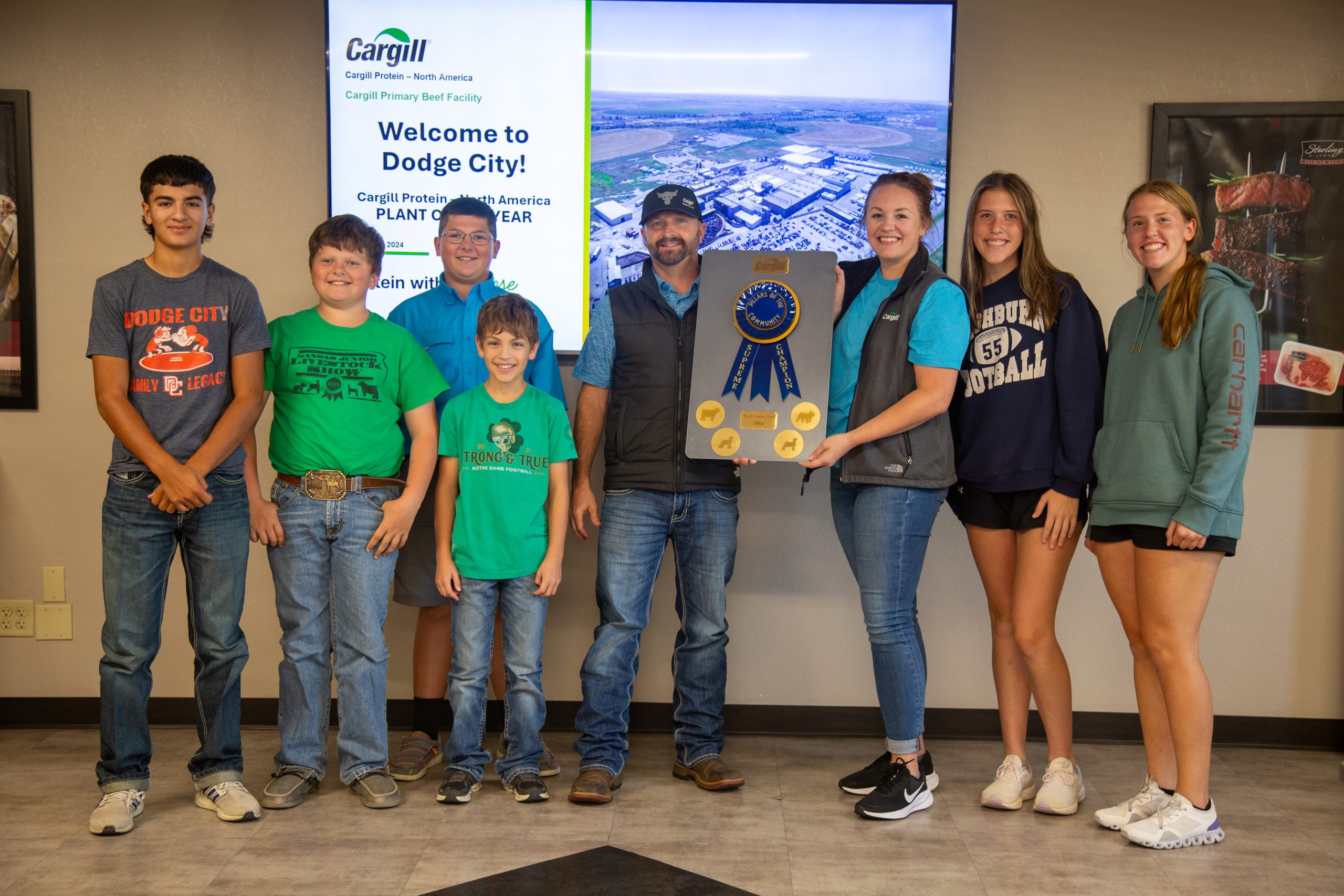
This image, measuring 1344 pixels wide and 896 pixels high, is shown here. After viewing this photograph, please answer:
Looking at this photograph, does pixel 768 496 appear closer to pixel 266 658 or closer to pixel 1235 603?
pixel 1235 603

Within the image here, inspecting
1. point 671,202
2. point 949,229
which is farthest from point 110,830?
point 949,229

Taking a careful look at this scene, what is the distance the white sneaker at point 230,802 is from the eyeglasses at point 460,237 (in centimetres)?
151

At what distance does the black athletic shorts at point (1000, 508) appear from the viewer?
2.45 metres

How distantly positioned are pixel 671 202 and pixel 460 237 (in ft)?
1.98

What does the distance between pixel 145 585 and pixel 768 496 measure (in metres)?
1.77

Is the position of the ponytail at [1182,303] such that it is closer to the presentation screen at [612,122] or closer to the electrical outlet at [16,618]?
the presentation screen at [612,122]

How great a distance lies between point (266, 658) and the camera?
319 centimetres

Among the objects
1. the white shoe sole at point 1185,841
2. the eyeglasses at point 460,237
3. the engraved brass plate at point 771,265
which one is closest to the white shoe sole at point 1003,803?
the white shoe sole at point 1185,841

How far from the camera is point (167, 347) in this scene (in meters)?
2.33

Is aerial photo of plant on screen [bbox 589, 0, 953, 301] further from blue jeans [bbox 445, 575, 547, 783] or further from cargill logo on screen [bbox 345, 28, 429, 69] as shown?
blue jeans [bbox 445, 575, 547, 783]

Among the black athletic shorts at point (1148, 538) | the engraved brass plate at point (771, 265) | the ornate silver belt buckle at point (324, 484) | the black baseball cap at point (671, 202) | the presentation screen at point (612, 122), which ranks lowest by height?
the black athletic shorts at point (1148, 538)

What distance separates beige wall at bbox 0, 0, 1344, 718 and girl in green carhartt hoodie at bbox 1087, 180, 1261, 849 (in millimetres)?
765

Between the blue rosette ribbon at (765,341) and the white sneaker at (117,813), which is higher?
the blue rosette ribbon at (765,341)

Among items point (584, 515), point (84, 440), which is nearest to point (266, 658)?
point (84, 440)
